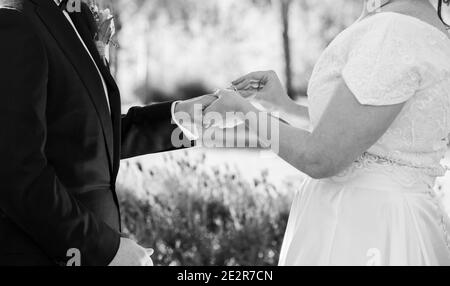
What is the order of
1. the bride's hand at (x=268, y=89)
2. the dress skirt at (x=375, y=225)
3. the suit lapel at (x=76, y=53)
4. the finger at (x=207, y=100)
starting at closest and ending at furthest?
the suit lapel at (x=76, y=53) < the dress skirt at (x=375, y=225) < the finger at (x=207, y=100) < the bride's hand at (x=268, y=89)

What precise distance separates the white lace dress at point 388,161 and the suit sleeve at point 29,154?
2.58ft

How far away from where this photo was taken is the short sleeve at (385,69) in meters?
1.93

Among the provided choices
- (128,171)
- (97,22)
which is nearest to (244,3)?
(128,171)

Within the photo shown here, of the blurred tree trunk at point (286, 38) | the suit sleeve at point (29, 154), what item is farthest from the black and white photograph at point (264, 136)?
Result: the blurred tree trunk at point (286, 38)

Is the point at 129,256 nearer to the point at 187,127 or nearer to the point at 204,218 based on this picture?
the point at 187,127

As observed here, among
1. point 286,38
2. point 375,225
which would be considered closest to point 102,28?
point 375,225

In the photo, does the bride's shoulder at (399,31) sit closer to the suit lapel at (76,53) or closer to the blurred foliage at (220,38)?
the suit lapel at (76,53)

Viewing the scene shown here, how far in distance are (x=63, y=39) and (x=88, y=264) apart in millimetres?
611

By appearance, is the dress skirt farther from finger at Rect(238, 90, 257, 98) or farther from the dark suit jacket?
the dark suit jacket

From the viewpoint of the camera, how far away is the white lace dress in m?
1.95

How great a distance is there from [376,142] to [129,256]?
0.81m

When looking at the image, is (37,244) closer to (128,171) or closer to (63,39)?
(63,39)

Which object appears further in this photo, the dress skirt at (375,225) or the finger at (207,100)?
the finger at (207,100)

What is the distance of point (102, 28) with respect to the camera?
86.8 inches
